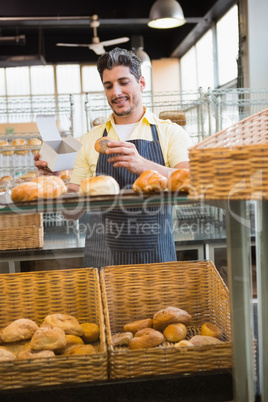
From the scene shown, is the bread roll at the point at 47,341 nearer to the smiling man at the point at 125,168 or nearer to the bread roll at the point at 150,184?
the bread roll at the point at 150,184

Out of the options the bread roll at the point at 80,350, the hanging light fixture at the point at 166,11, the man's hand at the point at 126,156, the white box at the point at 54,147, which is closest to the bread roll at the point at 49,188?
the man's hand at the point at 126,156

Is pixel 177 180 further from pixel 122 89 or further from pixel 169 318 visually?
pixel 122 89

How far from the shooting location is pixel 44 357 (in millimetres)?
994

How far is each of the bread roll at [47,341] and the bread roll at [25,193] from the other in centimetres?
36

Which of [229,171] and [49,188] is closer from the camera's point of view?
[229,171]

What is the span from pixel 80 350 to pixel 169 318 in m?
0.29

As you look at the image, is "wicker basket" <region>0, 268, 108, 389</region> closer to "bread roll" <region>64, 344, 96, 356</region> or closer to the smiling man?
"bread roll" <region>64, 344, 96, 356</region>

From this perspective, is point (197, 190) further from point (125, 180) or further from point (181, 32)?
point (181, 32)

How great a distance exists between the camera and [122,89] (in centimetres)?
187

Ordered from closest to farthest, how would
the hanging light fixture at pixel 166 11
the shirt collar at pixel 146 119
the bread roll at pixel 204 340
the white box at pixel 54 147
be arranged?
the bread roll at pixel 204 340 < the white box at pixel 54 147 < the shirt collar at pixel 146 119 < the hanging light fixture at pixel 166 11

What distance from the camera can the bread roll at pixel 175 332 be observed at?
1.18m

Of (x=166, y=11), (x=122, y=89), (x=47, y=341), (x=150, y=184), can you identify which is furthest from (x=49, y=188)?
(x=166, y=11)

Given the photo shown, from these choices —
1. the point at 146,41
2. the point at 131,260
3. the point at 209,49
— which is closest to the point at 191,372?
the point at 131,260

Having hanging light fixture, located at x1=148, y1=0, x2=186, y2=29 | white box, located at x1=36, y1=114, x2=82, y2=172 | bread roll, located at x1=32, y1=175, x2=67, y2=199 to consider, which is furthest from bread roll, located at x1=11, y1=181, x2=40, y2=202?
hanging light fixture, located at x1=148, y1=0, x2=186, y2=29
